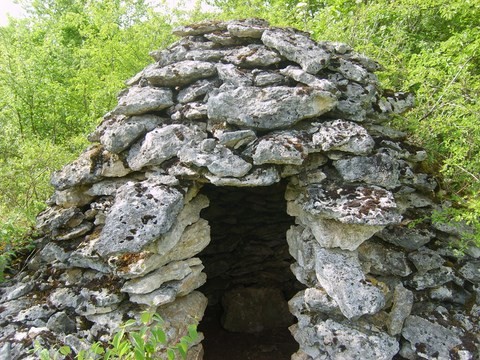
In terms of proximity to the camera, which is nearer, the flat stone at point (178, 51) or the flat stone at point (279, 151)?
the flat stone at point (279, 151)

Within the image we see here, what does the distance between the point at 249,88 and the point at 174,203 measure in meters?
1.15

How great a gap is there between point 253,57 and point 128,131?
1296 mm

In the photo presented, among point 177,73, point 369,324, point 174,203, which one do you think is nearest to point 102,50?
point 177,73

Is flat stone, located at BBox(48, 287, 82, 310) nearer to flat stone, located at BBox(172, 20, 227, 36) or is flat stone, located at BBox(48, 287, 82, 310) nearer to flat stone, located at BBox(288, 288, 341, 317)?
flat stone, located at BBox(288, 288, 341, 317)

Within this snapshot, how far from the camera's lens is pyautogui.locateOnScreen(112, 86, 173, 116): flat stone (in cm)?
342

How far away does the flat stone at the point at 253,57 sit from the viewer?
3.43 m

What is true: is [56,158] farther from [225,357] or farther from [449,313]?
[449,313]

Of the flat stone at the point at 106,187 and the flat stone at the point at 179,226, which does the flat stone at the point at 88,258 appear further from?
the flat stone at the point at 179,226

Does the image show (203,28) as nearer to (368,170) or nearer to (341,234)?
(368,170)

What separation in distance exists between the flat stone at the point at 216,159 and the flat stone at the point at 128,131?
0.49 meters

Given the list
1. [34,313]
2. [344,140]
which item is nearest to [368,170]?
[344,140]

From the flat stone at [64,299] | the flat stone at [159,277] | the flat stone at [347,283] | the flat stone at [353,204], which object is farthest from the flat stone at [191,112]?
the flat stone at [64,299]

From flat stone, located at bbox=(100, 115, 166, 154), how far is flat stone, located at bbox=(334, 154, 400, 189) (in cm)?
166

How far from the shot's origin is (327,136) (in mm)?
3180
